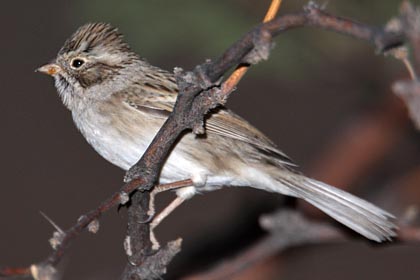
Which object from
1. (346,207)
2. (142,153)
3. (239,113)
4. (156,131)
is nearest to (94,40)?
(156,131)

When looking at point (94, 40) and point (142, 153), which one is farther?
point (94, 40)

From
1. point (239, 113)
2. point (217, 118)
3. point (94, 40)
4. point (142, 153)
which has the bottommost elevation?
point (239, 113)

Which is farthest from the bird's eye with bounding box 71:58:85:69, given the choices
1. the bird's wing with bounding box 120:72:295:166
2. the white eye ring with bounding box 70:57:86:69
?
the bird's wing with bounding box 120:72:295:166

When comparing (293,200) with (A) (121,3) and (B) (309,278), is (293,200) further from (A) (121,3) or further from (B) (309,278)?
(B) (309,278)

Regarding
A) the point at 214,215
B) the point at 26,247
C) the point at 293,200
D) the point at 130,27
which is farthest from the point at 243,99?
the point at 293,200

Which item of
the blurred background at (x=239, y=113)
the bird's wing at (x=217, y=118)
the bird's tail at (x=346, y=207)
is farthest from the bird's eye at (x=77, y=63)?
the bird's tail at (x=346, y=207)

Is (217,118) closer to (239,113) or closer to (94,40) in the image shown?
(94,40)

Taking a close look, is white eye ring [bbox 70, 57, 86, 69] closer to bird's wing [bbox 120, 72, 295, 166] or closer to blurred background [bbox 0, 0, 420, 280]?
bird's wing [bbox 120, 72, 295, 166]
